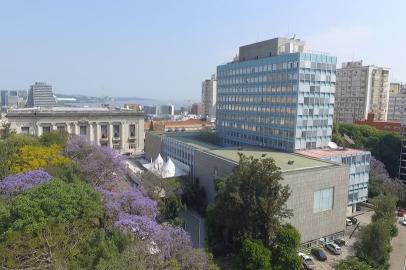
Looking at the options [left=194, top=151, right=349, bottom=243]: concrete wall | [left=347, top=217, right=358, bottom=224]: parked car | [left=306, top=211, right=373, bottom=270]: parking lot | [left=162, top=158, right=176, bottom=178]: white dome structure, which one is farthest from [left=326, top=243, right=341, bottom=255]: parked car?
[left=162, top=158, right=176, bottom=178]: white dome structure

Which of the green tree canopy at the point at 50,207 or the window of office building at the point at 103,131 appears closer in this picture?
the green tree canopy at the point at 50,207

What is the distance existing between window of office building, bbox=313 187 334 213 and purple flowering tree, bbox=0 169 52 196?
25.4 metres

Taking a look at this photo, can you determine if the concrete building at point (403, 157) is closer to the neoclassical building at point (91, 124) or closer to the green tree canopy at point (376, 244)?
the green tree canopy at point (376, 244)

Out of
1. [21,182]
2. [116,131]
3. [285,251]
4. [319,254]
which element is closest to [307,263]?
[319,254]

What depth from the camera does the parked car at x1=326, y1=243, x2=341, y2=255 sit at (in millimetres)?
33156

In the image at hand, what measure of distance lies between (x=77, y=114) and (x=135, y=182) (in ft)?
121

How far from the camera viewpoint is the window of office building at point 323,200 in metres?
34.1

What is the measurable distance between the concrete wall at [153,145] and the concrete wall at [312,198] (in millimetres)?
23701

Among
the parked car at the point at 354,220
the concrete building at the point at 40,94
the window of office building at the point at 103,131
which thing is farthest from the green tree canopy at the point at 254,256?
the concrete building at the point at 40,94

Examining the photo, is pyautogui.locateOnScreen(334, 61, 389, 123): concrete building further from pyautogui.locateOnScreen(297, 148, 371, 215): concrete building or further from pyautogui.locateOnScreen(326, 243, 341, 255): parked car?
pyautogui.locateOnScreen(326, 243, 341, 255): parked car

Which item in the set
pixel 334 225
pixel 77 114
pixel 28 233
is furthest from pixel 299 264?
pixel 77 114

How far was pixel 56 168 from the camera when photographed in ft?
109

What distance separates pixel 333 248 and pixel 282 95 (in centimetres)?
1884

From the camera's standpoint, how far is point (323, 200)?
114 feet
